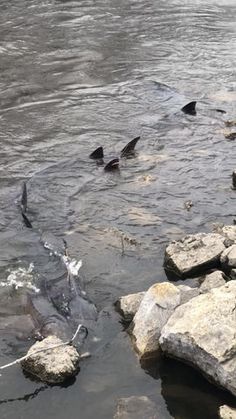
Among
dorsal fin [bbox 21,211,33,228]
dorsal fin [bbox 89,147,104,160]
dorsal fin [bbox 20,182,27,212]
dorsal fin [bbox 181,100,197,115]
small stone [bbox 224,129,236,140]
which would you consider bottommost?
small stone [bbox 224,129,236,140]

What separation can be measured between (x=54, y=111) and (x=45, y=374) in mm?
7399

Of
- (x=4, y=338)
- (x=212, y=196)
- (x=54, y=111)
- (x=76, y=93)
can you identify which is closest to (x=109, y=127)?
(x=54, y=111)

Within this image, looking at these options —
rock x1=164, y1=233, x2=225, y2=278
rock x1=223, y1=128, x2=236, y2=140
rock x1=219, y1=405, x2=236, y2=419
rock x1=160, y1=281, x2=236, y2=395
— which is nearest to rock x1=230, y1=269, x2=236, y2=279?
rock x1=164, y1=233, x2=225, y2=278

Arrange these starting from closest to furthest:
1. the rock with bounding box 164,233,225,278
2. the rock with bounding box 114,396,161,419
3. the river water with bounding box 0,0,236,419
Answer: the rock with bounding box 114,396,161,419, the river water with bounding box 0,0,236,419, the rock with bounding box 164,233,225,278

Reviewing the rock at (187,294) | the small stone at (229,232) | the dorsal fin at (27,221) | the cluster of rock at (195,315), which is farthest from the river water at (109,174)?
the rock at (187,294)

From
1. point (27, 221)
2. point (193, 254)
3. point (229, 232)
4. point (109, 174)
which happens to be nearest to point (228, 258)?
point (193, 254)

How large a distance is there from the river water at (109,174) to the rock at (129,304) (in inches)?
4.4

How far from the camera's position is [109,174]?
880cm

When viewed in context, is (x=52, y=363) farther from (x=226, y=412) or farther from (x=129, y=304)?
(x=226, y=412)

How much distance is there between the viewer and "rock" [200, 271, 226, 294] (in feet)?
18.8

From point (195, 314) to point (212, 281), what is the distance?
0.95 m

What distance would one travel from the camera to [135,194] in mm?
8172

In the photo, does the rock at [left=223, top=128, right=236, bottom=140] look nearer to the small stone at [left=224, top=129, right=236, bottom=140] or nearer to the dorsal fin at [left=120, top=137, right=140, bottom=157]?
the small stone at [left=224, top=129, right=236, bottom=140]

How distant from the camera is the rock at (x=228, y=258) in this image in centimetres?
608
